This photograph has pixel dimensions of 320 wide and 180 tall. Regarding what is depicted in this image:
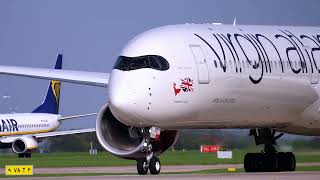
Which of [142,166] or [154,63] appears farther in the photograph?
[142,166]

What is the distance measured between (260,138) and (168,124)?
19.7ft

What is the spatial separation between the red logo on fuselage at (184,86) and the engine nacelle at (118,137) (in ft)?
7.32

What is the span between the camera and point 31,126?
96.9m

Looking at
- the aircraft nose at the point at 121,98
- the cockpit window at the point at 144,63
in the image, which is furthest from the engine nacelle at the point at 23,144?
the aircraft nose at the point at 121,98

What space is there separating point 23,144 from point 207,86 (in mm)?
62256

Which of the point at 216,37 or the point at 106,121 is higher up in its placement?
the point at 216,37

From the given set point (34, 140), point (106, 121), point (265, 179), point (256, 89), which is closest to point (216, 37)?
point (256, 89)

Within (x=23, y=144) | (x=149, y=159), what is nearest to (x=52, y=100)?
(x=23, y=144)

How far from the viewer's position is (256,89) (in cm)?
3194

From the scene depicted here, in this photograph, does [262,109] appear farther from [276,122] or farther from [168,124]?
[168,124]

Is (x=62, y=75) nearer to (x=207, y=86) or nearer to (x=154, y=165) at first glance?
(x=207, y=86)

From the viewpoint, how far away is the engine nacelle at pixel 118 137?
31.9 metres

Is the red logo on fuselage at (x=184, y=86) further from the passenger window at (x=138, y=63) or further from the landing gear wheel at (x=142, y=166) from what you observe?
the landing gear wheel at (x=142, y=166)

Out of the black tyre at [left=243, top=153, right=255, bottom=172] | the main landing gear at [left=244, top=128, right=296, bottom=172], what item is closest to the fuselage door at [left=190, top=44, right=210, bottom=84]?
the main landing gear at [left=244, top=128, right=296, bottom=172]
